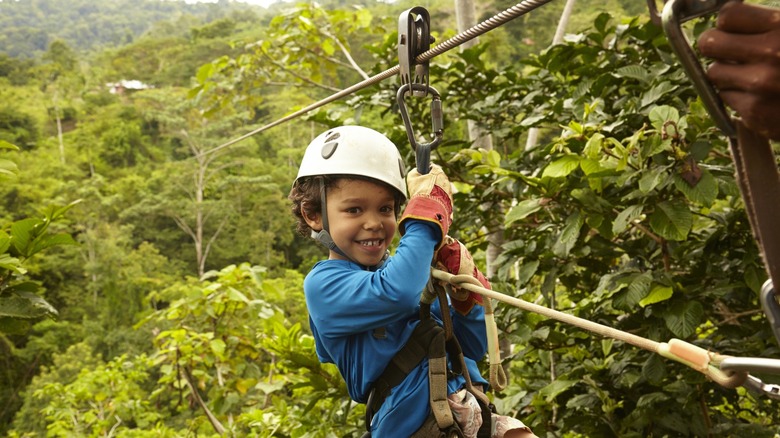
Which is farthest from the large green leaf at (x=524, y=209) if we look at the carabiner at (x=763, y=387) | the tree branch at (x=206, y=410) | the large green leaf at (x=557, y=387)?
the tree branch at (x=206, y=410)

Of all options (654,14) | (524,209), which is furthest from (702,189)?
(654,14)

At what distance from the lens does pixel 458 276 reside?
1.47m

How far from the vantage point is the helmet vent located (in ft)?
5.41

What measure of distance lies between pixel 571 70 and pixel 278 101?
110 feet

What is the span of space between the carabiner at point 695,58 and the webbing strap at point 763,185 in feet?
0.06

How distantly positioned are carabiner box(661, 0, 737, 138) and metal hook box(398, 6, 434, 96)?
0.81m

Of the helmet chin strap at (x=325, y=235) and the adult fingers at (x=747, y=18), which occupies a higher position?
the adult fingers at (x=747, y=18)

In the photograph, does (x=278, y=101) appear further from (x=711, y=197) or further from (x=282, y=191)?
(x=711, y=197)

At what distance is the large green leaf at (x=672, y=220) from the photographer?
186 centimetres

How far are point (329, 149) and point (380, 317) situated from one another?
0.44 meters

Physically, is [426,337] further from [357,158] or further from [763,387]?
[763,387]

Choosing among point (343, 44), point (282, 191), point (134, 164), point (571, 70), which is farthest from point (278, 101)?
point (571, 70)

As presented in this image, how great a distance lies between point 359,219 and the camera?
1.62m

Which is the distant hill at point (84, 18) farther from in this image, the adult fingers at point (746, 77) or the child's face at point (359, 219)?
the adult fingers at point (746, 77)
